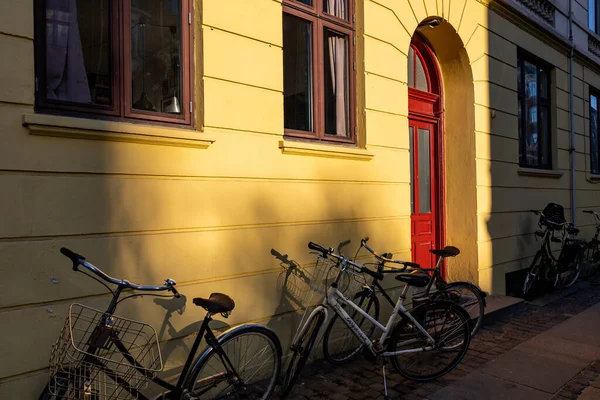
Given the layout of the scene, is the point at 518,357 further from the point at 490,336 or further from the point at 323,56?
the point at 323,56

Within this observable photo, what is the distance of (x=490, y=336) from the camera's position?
5430 mm

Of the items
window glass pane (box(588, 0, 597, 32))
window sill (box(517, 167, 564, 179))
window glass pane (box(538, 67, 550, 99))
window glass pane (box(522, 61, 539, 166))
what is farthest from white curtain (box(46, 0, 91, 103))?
window glass pane (box(588, 0, 597, 32))

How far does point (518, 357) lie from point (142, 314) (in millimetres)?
3683

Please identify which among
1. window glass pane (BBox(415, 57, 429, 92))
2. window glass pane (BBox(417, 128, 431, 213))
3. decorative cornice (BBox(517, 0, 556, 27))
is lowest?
window glass pane (BBox(417, 128, 431, 213))

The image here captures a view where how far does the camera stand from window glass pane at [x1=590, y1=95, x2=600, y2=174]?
34.6 ft

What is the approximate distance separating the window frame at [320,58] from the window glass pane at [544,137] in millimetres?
5266

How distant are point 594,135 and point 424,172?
254 inches

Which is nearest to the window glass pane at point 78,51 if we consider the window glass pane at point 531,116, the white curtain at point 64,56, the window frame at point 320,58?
the white curtain at point 64,56

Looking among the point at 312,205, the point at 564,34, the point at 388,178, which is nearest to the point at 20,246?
the point at 312,205

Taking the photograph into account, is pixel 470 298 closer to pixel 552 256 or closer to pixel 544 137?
pixel 552 256

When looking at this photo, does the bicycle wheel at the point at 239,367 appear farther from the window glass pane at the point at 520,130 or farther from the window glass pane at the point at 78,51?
the window glass pane at the point at 520,130

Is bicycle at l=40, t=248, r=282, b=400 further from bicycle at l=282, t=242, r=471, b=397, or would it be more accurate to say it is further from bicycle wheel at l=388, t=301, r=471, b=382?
bicycle wheel at l=388, t=301, r=471, b=382

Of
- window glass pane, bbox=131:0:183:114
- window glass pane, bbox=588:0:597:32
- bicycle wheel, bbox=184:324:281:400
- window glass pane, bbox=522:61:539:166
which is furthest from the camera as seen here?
window glass pane, bbox=588:0:597:32

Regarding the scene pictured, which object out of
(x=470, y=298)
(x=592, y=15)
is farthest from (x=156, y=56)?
(x=592, y=15)
